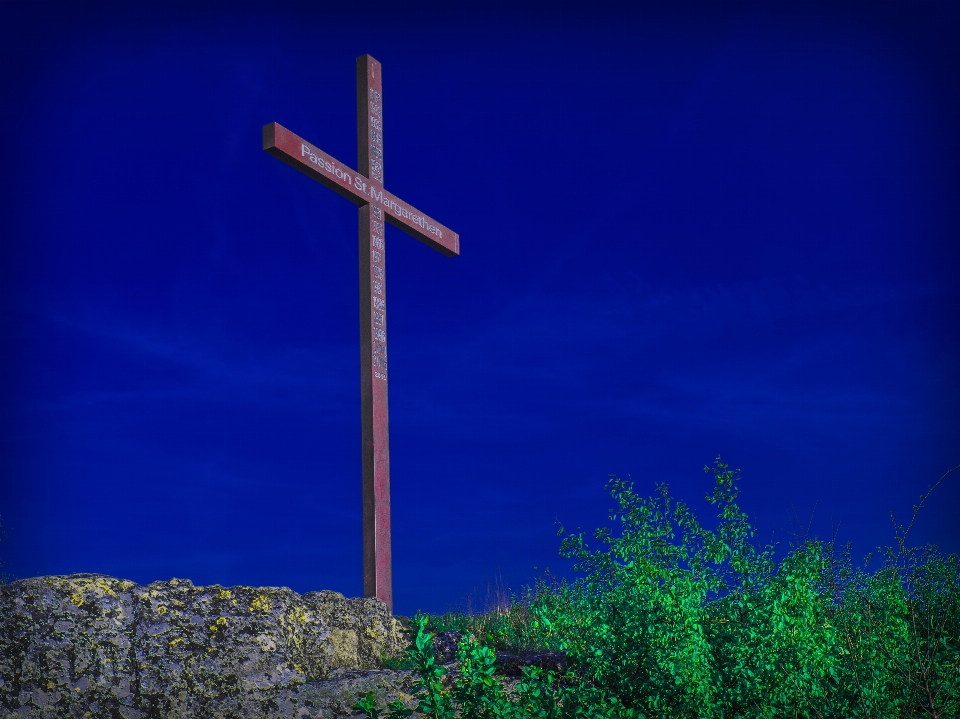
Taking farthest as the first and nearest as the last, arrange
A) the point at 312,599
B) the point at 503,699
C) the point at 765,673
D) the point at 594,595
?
the point at 312,599
the point at 594,595
the point at 765,673
the point at 503,699

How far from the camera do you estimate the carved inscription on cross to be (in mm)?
6461

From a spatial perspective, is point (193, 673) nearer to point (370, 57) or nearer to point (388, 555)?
point (388, 555)

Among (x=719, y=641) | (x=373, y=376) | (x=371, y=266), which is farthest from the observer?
(x=371, y=266)

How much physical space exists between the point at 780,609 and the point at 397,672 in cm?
222

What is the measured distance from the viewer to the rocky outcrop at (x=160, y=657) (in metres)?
4.41

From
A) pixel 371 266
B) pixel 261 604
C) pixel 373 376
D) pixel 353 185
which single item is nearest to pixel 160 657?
pixel 261 604

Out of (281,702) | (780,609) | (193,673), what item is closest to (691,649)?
(780,609)

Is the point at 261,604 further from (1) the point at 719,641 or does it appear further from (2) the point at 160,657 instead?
(1) the point at 719,641

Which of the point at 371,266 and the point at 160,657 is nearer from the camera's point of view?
the point at 160,657

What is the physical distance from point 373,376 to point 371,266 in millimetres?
906

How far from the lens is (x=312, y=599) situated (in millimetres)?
5312

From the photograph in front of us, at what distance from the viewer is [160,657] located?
4.57 m

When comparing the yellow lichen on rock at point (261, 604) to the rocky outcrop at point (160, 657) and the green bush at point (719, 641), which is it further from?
the green bush at point (719, 641)

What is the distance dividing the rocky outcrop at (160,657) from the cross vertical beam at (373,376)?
144cm
